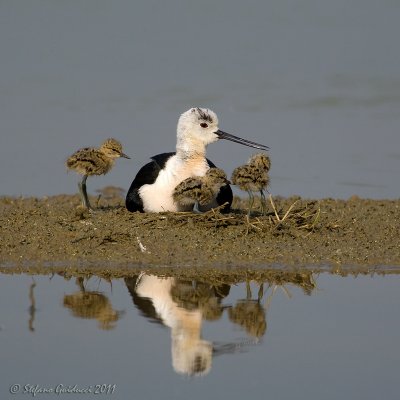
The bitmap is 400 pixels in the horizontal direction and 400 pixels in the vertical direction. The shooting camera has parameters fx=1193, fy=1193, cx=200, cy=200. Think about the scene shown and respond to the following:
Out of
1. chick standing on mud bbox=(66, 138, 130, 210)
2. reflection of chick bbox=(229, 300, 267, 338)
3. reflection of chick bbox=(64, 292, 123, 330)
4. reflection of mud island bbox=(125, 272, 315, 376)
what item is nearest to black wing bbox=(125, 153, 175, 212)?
chick standing on mud bbox=(66, 138, 130, 210)

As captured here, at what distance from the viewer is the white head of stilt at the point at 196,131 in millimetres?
9625

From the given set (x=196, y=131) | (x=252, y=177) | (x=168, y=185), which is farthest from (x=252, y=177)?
A: (x=196, y=131)

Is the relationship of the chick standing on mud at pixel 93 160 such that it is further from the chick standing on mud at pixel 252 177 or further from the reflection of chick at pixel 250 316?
the reflection of chick at pixel 250 316

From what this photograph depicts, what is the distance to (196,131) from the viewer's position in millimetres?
9695

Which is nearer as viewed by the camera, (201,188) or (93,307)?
(93,307)

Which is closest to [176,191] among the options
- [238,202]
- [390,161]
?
[238,202]

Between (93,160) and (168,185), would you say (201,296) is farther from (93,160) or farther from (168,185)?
(93,160)

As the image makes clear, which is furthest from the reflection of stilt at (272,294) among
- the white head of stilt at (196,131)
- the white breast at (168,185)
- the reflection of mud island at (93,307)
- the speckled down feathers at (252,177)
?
the white head of stilt at (196,131)

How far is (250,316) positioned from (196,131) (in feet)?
9.84

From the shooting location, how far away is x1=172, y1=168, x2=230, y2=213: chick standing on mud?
902cm

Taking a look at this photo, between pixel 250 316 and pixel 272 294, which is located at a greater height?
pixel 272 294

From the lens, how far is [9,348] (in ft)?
20.5

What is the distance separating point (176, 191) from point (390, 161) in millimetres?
4173

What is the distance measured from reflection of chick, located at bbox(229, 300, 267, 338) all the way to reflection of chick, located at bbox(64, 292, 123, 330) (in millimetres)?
683
